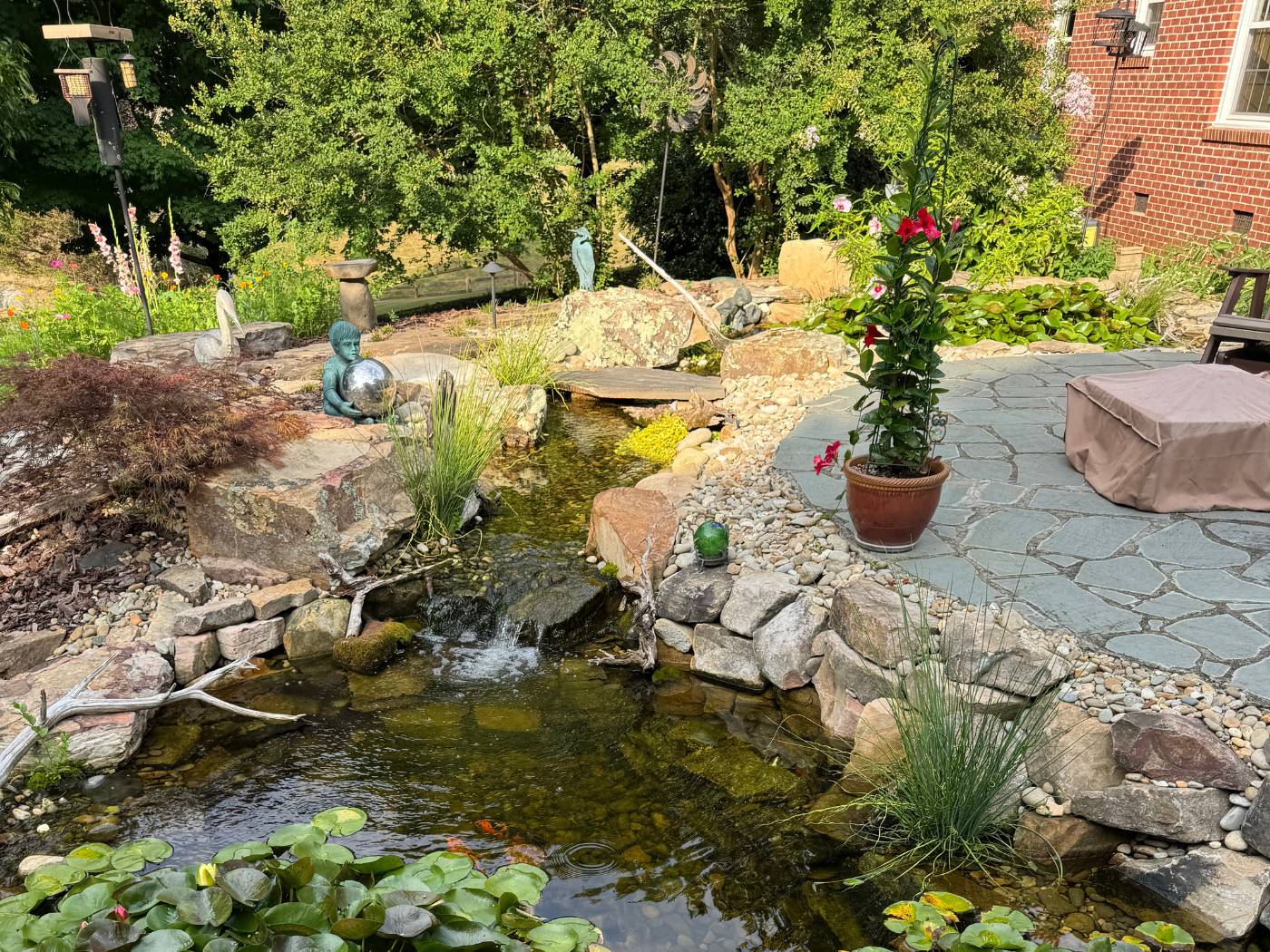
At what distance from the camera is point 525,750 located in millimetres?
3955

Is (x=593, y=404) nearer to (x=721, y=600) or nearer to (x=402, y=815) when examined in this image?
(x=721, y=600)

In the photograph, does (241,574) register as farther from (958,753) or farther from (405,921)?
(958,753)

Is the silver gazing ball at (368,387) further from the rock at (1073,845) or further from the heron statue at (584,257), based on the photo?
the rock at (1073,845)

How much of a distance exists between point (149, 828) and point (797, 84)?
9.65 meters

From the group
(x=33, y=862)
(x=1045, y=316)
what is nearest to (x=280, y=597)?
(x=33, y=862)

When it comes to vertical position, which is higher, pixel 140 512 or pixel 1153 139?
pixel 1153 139

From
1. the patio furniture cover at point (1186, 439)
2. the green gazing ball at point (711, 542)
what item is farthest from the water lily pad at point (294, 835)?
the patio furniture cover at point (1186, 439)

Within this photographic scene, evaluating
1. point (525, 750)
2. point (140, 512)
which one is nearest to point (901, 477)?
point (525, 750)

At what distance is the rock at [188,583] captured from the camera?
4.84 m

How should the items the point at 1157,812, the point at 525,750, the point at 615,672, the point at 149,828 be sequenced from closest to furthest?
1. the point at 1157,812
2. the point at 149,828
3. the point at 525,750
4. the point at 615,672

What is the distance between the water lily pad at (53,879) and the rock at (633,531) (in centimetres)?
288

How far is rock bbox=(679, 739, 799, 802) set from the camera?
3.67 meters

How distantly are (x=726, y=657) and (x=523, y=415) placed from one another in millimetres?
3217

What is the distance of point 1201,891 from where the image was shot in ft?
9.61
